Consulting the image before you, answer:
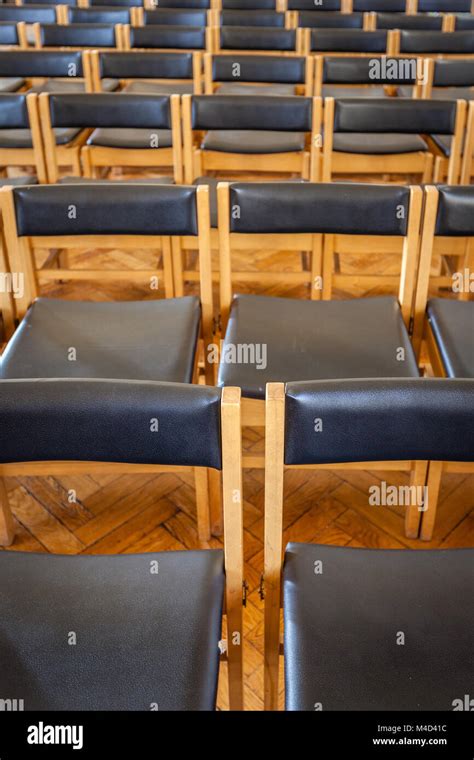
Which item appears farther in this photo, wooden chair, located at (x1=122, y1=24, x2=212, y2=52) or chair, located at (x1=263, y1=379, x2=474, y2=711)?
wooden chair, located at (x1=122, y1=24, x2=212, y2=52)

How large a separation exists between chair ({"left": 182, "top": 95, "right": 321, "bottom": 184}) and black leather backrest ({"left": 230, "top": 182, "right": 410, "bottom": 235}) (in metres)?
0.77

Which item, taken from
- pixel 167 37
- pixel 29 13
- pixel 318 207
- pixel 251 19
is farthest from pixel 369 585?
pixel 29 13

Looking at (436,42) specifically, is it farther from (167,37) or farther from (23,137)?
(23,137)

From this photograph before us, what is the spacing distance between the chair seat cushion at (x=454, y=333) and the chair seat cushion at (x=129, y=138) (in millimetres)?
1451

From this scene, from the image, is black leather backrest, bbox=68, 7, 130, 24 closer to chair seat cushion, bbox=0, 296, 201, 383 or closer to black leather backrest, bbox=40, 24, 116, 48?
black leather backrest, bbox=40, 24, 116, 48

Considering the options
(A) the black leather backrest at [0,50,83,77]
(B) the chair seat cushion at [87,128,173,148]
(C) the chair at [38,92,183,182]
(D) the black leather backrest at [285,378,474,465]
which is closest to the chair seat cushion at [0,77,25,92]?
(A) the black leather backrest at [0,50,83,77]

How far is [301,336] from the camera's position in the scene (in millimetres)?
1628

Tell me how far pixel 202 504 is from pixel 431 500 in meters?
0.51

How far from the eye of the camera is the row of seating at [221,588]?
0.91m

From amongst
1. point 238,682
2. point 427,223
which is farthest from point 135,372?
point 427,223

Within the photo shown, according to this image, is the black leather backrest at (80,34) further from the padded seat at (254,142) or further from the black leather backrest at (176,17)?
the padded seat at (254,142)

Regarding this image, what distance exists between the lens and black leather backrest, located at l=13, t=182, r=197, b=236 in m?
1.70

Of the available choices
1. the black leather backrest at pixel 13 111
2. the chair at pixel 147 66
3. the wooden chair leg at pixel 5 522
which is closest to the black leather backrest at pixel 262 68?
the chair at pixel 147 66

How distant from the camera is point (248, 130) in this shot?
2.52 m
